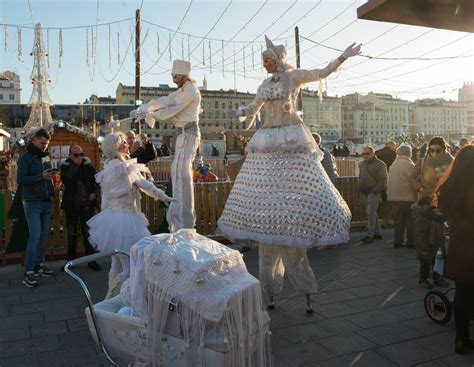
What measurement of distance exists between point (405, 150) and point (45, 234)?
5.94 metres

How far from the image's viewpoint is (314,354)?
11.9ft

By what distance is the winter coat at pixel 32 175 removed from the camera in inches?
228

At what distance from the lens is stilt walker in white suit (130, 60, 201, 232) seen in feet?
17.0

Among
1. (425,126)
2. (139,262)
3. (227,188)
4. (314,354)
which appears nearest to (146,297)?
(139,262)

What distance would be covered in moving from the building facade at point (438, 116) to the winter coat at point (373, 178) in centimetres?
15708

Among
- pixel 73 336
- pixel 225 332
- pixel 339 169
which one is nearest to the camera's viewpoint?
pixel 225 332

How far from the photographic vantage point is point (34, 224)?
592 centimetres

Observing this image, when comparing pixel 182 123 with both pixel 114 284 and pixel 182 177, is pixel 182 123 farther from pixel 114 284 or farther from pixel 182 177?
pixel 114 284

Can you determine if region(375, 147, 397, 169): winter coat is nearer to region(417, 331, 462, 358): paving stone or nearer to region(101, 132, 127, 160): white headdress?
region(417, 331, 462, 358): paving stone

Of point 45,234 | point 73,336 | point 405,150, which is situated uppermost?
point 405,150

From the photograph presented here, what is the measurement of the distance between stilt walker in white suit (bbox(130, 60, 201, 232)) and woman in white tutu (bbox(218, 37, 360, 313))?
0.96m

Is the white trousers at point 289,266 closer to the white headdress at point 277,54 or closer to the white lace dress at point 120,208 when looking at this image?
the white lace dress at point 120,208

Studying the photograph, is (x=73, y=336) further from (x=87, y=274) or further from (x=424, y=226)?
(x=424, y=226)

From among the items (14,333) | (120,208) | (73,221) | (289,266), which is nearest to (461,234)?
(289,266)
